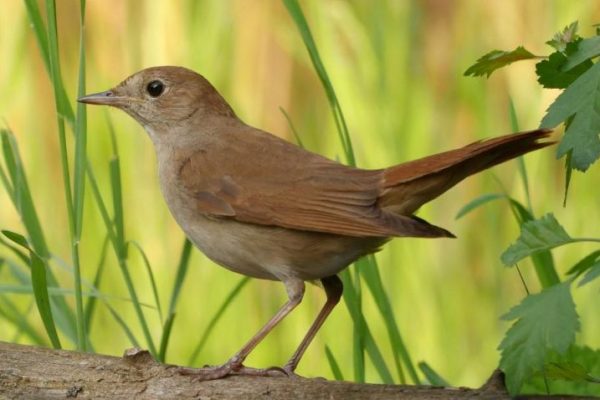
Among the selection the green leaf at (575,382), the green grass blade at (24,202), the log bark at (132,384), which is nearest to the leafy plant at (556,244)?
the log bark at (132,384)

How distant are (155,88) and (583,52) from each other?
1.52 meters

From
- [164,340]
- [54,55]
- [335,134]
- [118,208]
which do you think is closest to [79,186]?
[118,208]

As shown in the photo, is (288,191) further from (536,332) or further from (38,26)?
(536,332)

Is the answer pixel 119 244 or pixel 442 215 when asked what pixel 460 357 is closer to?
pixel 442 215

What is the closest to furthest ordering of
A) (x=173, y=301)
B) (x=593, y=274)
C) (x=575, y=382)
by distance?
(x=593, y=274) → (x=575, y=382) → (x=173, y=301)

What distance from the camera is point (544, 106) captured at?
4781mm

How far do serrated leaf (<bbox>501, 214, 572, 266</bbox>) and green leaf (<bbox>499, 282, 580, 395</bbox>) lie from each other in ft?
0.34

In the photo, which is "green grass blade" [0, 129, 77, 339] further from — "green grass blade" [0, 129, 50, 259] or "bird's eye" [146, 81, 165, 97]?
"bird's eye" [146, 81, 165, 97]

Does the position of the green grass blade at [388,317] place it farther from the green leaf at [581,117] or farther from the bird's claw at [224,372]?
the green leaf at [581,117]

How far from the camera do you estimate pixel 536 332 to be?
2346 mm

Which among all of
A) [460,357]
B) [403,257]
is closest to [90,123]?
[403,257]

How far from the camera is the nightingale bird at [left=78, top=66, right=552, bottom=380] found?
290 centimetres

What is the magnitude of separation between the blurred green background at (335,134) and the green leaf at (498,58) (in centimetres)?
175

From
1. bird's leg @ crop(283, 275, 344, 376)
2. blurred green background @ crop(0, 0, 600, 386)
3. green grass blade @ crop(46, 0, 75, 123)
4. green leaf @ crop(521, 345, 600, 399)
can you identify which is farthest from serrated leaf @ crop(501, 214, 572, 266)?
blurred green background @ crop(0, 0, 600, 386)
